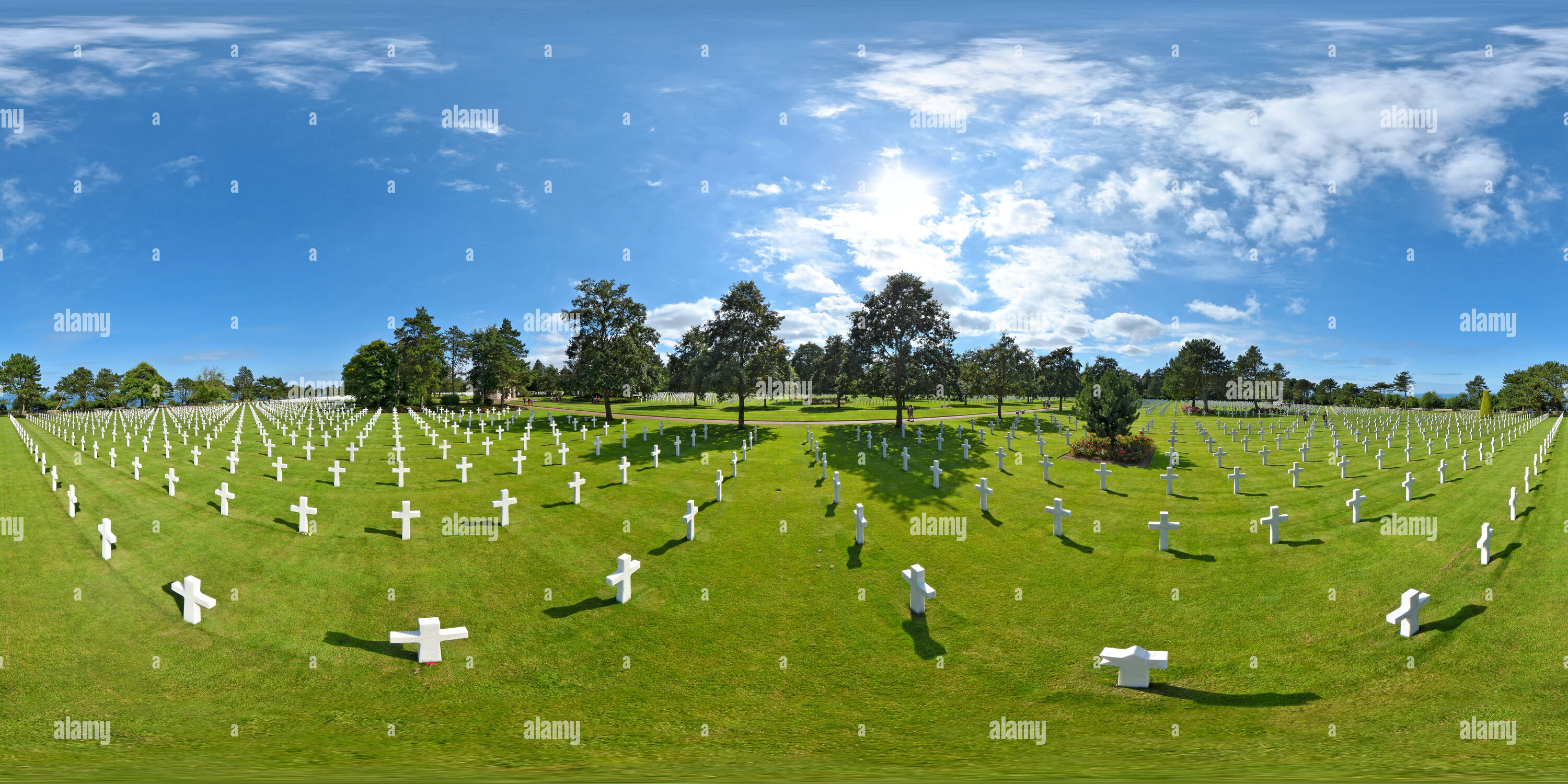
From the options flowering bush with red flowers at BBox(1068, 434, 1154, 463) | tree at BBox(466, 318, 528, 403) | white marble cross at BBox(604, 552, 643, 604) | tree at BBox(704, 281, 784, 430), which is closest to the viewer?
white marble cross at BBox(604, 552, 643, 604)

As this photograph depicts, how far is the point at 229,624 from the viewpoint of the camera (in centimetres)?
836

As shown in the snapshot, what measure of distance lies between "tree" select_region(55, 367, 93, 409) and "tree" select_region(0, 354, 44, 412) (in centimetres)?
705

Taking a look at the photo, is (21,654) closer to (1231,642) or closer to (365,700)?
(365,700)

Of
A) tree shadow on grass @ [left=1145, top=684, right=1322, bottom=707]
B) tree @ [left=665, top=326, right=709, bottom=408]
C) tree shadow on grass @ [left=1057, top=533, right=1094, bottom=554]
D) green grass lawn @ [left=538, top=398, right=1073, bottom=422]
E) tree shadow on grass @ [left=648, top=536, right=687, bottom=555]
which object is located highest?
tree @ [left=665, top=326, right=709, bottom=408]

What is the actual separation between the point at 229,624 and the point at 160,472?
16259mm

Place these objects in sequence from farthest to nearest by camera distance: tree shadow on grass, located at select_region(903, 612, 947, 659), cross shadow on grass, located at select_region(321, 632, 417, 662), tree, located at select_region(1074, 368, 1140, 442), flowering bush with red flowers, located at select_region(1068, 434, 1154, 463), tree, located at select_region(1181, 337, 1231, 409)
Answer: tree, located at select_region(1181, 337, 1231, 409) → tree, located at select_region(1074, 368, 1140, 442) → flowering bush with red flowers, located at select_region(1068, 434, 1154, 463) → tree shadow on grass, located at select_region(903, 612, 947, 659) → cross shadow on grass, located at select_region(321, 632, 417, 662)

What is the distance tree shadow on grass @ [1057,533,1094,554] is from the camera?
13.3 metres

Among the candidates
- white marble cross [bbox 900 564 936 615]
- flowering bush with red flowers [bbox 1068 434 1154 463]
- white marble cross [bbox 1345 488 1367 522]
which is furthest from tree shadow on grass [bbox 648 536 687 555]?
A: flowering bush with red flowers [bbox 1068 434 1154 463]

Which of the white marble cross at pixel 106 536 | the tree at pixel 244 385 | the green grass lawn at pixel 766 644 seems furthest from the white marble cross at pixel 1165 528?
the tree at pixel 244 385

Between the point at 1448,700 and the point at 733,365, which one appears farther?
the point at 733,365

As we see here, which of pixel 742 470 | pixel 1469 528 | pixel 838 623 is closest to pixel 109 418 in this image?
pixel 742 470

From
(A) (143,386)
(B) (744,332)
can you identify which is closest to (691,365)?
(B) (744,332)

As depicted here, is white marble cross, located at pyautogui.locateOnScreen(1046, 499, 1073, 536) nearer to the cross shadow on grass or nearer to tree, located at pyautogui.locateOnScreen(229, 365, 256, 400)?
the cross shadow on grass

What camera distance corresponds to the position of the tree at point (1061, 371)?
83.6 metres
